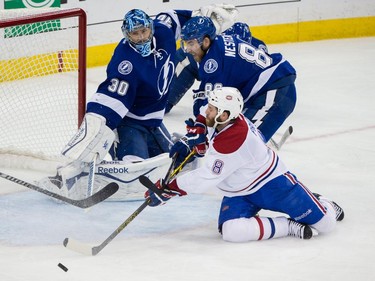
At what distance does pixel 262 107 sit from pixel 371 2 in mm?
3533

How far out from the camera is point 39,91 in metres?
5.14

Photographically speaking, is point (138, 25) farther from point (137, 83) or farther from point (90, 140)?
point (90, 140)

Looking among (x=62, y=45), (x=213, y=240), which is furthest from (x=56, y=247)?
(x=62, y=45)

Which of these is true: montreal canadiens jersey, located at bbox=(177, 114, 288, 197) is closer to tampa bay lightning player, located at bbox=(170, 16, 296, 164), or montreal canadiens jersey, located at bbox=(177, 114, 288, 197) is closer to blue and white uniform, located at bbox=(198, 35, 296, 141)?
tampa bay lightning player, located at bbox=(170, 16, 296, 164)

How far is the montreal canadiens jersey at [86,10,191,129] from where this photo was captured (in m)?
4.36

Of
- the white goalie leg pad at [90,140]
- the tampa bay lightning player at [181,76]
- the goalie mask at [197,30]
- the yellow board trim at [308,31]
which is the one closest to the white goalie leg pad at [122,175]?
the white goalie leg pad at [90,140]

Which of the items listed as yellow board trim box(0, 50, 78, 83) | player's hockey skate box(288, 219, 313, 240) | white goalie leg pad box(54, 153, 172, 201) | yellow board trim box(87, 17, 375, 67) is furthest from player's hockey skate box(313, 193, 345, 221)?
yellow board trim box(87, 17, 375, 67)

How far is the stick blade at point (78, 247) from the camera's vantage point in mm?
3744

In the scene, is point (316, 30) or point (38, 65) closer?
point (38, 65)

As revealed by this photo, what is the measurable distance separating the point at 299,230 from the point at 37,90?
1.84 metres

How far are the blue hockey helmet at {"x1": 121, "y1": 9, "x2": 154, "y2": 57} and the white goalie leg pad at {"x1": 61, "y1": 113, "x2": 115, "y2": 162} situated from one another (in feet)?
1.17

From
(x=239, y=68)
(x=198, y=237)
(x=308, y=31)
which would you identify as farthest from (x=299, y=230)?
(x=308, y=31)

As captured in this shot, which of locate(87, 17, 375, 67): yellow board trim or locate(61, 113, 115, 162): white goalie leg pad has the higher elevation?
locate(61, 113, 115, 162): white goalie leg pad

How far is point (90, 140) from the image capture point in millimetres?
4301
